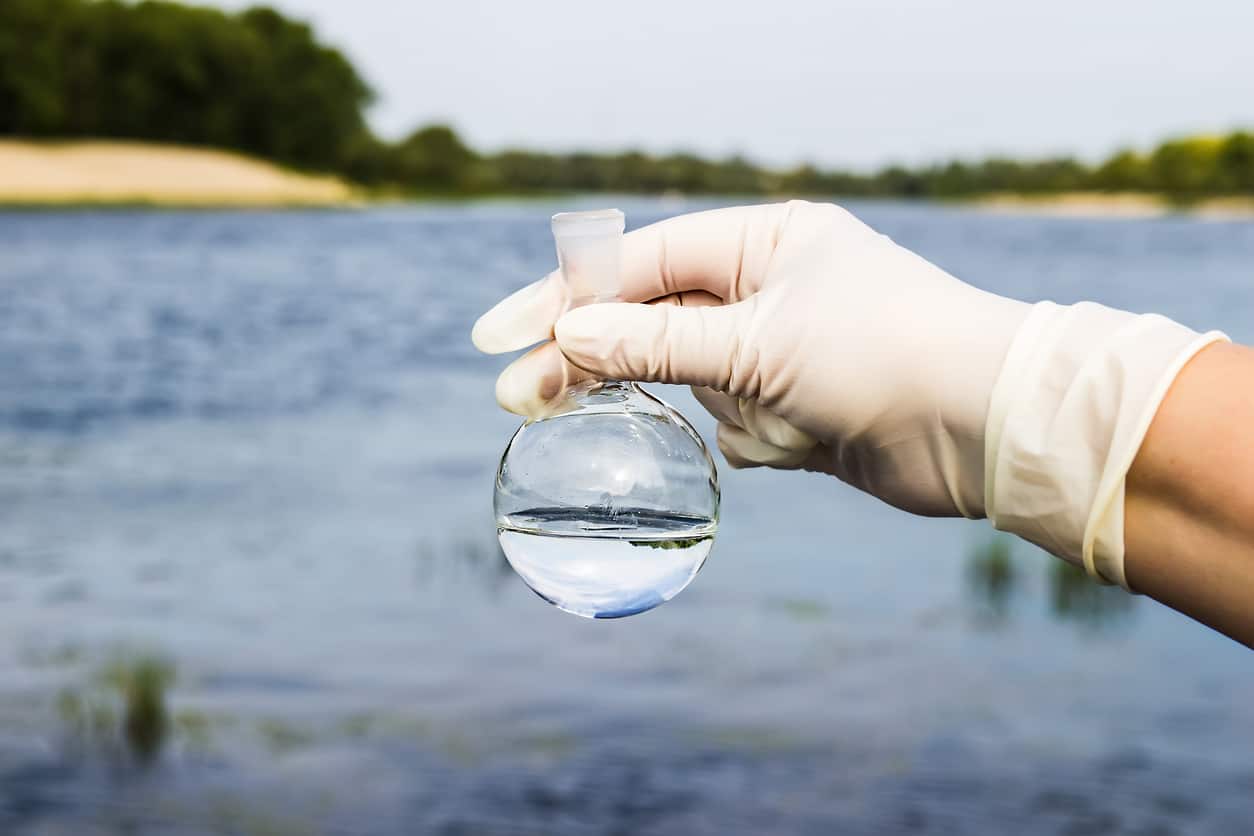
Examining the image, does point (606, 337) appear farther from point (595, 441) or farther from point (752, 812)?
point (752, 812)

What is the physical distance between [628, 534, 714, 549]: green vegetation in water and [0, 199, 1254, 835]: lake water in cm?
450

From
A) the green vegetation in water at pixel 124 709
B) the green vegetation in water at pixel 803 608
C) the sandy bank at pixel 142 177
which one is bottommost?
the green vegetation in water at pixel 803 608

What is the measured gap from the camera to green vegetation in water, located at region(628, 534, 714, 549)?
6.75ft

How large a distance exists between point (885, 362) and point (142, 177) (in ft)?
262

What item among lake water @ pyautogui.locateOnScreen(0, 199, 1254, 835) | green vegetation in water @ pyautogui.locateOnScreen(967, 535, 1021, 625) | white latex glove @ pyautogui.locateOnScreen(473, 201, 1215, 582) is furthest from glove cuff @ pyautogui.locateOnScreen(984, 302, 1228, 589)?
green vegetation in water @ pyautogui.locateOnScreen(967, 535, 1021, 625)

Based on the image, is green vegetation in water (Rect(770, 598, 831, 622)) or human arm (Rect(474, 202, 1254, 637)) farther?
green vegetation in water (Rect(770, 598, 831, 622))

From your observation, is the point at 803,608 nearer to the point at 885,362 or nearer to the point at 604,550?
the point at 885,362

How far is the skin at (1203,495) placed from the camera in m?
1.97

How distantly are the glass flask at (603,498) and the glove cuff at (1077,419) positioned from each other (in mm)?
534

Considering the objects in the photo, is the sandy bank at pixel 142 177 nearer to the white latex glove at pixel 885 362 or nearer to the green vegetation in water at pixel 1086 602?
the green vegetation in water at pixel 1086 602

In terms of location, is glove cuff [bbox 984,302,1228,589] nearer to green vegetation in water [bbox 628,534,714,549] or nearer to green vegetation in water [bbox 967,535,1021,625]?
green vegetation in water [bbox 628,534,714,549]

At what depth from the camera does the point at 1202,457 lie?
6.53ft

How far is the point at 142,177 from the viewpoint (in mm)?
75438

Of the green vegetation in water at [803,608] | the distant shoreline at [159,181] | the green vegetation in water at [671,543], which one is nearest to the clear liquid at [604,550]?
the green vegetation in water at [671,543]
